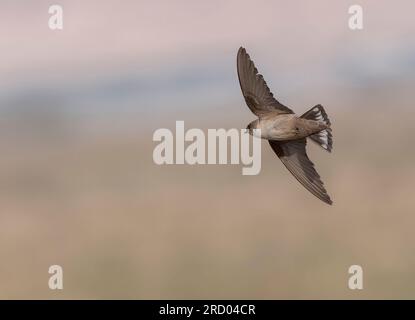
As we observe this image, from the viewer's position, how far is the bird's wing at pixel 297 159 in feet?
17.4

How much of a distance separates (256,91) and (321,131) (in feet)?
1.65

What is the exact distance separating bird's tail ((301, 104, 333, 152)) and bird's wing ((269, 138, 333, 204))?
12 centimetres

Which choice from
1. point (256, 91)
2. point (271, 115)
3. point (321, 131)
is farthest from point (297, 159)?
point (256, 91)

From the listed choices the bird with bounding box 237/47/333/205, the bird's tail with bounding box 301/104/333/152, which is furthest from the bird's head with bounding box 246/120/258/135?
the bird's tail with bounding box 301/104/333/152

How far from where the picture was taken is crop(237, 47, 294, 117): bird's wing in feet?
16.6

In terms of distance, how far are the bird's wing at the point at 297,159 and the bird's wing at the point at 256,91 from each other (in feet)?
1.21

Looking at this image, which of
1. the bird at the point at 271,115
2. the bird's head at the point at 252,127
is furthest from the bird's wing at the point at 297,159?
the bird's head at the point at 252,127

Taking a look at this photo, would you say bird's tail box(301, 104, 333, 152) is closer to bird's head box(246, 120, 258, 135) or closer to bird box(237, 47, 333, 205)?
bird box(237, 47, 333, 205)

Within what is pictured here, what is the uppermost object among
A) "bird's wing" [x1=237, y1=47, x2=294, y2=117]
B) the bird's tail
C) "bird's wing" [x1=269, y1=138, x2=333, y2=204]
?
"bird's wing" [x1=237, y1=47, x2=294, y2=117]

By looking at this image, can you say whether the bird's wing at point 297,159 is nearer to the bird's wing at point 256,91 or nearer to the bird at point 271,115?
the bird at point 271,115

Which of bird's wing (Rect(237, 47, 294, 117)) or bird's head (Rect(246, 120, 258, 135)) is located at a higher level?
bird's wing (Rect(237, 47, 294, 117))

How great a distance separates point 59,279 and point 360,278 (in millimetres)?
2203
